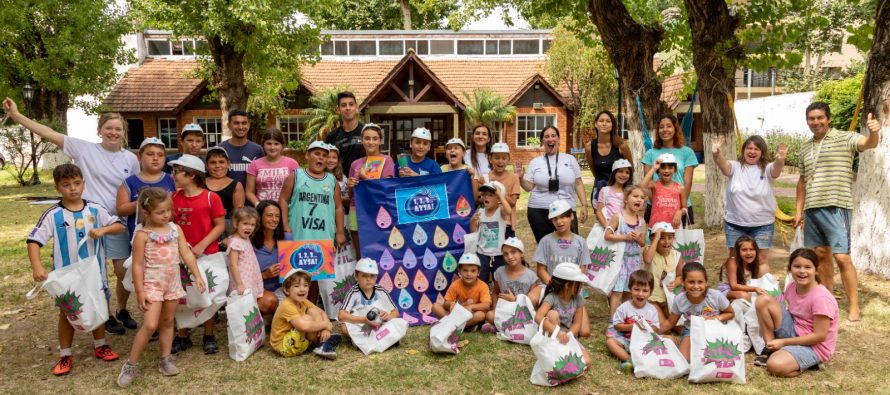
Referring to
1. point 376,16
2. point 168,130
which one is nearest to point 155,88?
point 168,130

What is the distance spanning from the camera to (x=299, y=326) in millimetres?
4727

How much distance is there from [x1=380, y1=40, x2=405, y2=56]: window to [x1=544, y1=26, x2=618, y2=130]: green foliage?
708 cm

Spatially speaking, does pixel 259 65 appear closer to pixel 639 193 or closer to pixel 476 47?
pixel 476 47

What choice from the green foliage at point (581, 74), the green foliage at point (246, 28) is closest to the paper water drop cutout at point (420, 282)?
the green foliage at point (246, 28)

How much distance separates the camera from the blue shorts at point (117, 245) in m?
5.10

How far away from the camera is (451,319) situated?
4.75 meters

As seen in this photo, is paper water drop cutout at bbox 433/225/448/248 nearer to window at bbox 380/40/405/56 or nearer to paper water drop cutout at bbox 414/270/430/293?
paper water drop cutout at bbox 414/270/430/293

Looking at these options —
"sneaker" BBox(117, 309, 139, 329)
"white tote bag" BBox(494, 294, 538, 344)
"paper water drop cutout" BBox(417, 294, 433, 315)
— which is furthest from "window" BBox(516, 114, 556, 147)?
"sneaker" BBox(117, 309, 139, 329)

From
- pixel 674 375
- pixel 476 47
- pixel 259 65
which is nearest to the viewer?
pixel 674 375

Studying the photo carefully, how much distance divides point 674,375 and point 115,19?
23743mm

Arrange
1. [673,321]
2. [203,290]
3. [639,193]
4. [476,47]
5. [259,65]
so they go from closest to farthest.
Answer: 1. [203,290]
2. [673,321]
3. [639,193]
4. [259,65]
5. [476,47]

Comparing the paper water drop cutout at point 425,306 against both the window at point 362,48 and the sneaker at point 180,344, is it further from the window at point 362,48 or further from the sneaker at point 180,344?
the window at point 362,48

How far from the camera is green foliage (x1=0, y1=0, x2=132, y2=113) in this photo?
20.2 metres

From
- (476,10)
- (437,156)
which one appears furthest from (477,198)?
(437,156)
